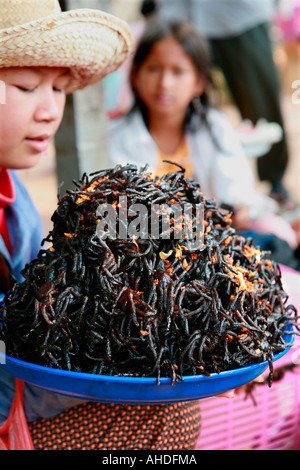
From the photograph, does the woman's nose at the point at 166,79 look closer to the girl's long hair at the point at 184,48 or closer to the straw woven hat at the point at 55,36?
the girl's long hair at the point at 184,48

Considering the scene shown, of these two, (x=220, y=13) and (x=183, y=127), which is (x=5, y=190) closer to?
(x=183, y=127)

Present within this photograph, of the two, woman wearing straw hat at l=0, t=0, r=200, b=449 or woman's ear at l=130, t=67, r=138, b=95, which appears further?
woman's ear at l=130, t=67, r=138, b=95

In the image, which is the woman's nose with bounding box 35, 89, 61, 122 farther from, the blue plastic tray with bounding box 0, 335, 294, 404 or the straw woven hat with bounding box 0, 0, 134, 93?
the blue plastic tray with bounding box 0, 335, 294, 404

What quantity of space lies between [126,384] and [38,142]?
0.80 metres

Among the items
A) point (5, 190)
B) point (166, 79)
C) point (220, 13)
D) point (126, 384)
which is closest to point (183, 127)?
point (166, 79)

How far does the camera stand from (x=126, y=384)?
1.15 metres

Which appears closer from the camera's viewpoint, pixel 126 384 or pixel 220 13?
pixel 126 384

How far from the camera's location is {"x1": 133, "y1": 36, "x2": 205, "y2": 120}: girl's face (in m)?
3.15

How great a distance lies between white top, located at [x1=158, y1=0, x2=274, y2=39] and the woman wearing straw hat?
3.77 meters

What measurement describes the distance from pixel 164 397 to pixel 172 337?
0.44 ft

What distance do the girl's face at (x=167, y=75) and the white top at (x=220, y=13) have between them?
2011mm

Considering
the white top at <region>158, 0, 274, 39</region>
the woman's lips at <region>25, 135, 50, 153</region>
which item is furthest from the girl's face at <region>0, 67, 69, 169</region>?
the white top at <region>158, 0, 274, 39</region>

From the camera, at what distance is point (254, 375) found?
128cm
